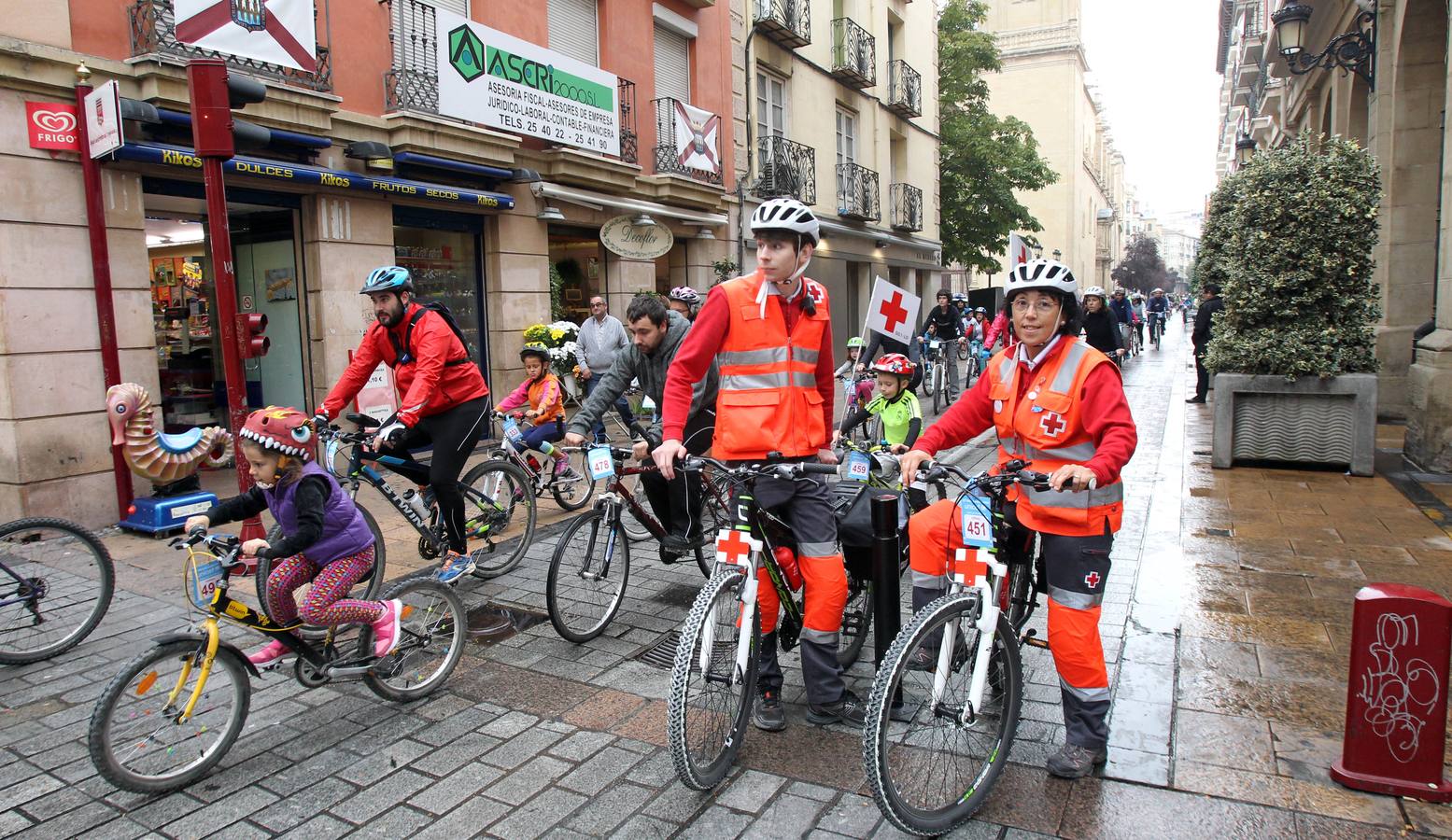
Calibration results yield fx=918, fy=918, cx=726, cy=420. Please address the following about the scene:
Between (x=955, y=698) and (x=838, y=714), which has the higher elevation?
(x=955, y=698)

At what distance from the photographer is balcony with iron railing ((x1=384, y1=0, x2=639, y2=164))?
9898 mm

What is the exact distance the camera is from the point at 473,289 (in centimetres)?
1158

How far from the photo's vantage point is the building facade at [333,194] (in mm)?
7039

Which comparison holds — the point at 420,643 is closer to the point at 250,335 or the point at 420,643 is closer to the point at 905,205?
the point at 250,335

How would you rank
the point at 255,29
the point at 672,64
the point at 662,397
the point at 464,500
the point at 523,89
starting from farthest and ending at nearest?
the point at 672,64 → the point at 523,89 → the point at 255,29 → the point at 464,500 → the point at 662,397

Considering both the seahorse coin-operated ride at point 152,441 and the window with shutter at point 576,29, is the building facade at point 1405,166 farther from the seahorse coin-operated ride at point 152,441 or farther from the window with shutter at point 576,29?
the seahorse coin-operated ride at point 152,441

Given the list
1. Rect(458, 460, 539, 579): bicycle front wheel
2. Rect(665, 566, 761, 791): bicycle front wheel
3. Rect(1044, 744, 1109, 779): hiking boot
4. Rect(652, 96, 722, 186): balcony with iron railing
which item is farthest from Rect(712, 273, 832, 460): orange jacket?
Rect(652, 96, 722, 186): balcony with iron railing

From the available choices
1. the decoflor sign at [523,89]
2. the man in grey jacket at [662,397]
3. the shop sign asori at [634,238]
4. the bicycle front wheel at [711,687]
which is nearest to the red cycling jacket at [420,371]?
the man in grey jacket at [662,397]

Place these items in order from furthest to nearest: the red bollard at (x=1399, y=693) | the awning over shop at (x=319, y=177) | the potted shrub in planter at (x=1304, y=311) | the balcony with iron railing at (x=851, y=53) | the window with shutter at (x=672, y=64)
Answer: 1. the balcony with iron railing at (x=851, y=53)
2. the window with shutter at (x=672, y=64)
3. the potted shrub in planter at (x=1304, y=311)
4. the awning over shop at (x=319, y=177)
5. the red bollard at (x=1399, y=693)

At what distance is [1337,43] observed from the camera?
12.5m

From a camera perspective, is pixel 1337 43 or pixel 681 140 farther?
pixel 681 140

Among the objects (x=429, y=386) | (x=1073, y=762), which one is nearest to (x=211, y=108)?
(x=429, y=386)

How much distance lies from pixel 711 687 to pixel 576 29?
11.8 m

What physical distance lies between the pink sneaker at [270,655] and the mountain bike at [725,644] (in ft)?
5.30
